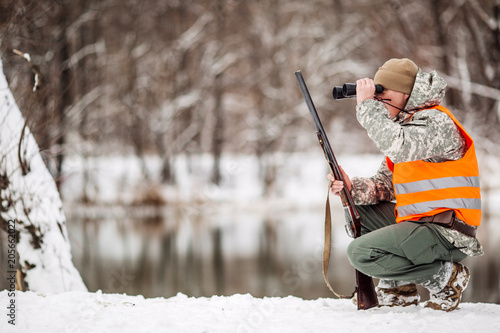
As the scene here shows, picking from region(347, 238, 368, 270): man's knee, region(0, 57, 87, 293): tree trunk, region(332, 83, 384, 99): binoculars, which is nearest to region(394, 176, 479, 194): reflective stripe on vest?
region(347, 238, 368, 270): man's knee

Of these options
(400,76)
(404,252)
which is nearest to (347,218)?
(404,252)

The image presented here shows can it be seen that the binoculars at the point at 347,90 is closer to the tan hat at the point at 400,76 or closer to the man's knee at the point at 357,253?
the tan hat at the point at 400,76

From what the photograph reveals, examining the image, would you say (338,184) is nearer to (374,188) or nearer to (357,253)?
(374,188)

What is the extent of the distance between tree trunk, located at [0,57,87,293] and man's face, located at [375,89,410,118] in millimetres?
2654

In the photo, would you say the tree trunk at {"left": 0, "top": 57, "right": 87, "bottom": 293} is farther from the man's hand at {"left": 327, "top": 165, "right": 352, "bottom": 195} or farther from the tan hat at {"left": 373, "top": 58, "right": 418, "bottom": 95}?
the tan hat at {"left": 373, "top": 58, "right": 418, "bottom": 95}

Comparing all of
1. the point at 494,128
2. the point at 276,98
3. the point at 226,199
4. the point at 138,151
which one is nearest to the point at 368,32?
the point at 276,98

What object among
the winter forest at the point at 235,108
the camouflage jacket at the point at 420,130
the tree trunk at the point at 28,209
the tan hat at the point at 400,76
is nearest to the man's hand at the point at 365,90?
the camouflage jacket at the point at 420,130

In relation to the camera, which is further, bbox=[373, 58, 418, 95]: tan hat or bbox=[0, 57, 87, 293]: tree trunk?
bbox=[0, 57, 87, 293]: tree trunk

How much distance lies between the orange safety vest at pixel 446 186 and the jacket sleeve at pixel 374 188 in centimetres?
38

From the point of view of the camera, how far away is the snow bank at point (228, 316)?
2553 millimetres

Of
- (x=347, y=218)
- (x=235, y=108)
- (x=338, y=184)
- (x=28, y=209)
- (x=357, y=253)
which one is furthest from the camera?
(x=235, y=108)

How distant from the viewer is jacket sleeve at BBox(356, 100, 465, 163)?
2551 mm

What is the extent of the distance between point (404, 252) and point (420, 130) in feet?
2.05

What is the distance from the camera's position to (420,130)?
2576 mm
